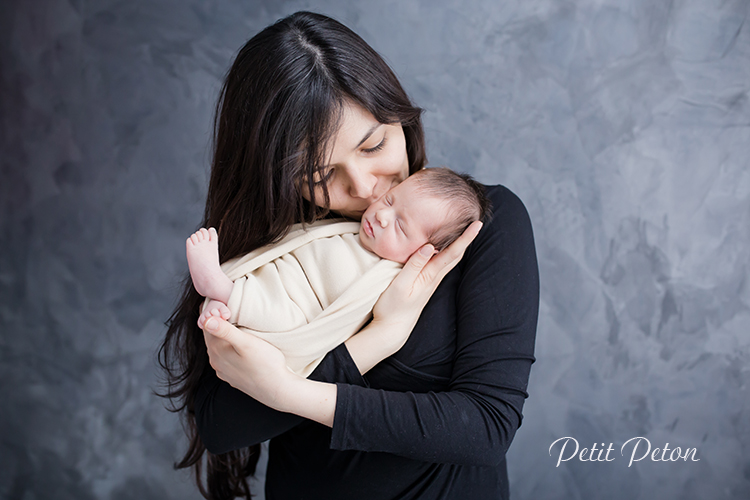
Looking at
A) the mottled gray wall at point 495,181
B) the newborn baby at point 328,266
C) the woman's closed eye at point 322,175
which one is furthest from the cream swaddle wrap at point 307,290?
the mottled gray wall at point 495,181

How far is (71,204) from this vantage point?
79.3 inches

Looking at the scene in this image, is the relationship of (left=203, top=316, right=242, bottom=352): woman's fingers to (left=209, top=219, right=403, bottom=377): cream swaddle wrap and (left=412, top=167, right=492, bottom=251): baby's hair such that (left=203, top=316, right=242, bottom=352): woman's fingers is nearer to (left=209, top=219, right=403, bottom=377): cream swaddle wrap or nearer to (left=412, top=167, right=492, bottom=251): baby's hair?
(left=209, top=219, right=403, bottom=377): cream swaddle wrap

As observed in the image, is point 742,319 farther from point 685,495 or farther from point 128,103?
point 128,103

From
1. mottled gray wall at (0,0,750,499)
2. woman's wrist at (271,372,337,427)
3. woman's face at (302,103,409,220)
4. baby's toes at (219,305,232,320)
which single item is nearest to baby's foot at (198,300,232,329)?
baby's toes at (219,305,232,320)

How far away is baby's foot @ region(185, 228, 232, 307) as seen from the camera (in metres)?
0.98

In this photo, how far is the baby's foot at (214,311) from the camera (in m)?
0.92

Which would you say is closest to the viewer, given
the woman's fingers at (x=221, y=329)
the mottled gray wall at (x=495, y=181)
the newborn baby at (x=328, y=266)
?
the woman's fingers at (x=221, y=329)

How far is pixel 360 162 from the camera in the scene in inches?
42.3

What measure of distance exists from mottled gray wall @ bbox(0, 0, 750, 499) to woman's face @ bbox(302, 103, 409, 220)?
0.88 m

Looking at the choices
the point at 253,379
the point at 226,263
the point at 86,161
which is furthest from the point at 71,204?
the point at 253,379

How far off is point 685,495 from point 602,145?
1.41 meters

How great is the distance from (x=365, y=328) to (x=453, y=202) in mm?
322

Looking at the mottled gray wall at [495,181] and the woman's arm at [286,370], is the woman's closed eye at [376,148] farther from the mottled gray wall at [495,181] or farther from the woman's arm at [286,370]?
the mottled gray wall at [495,181]

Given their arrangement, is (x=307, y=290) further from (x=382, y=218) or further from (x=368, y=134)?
(x=368, y=134)
